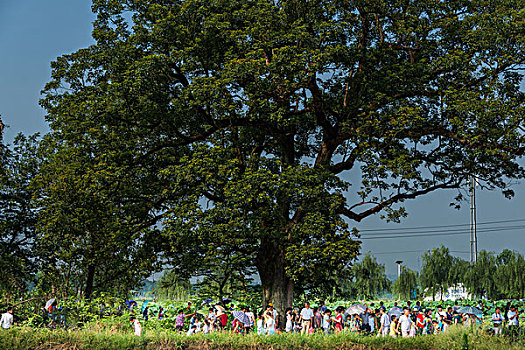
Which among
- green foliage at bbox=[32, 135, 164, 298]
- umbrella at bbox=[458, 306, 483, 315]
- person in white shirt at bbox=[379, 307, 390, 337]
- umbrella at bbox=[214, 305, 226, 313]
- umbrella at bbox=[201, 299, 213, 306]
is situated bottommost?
person in white shirt at bbox=[379, 307, 390, 337]

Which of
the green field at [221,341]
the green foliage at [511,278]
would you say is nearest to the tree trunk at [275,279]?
the green field at [221,341]

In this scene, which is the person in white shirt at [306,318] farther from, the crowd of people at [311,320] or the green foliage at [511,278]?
the green foliage at [511,278]

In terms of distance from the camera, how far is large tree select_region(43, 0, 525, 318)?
1964cm

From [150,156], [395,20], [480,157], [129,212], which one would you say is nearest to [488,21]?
[395,20]

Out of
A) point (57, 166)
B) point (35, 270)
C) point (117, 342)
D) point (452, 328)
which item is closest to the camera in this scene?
point (117, 342)

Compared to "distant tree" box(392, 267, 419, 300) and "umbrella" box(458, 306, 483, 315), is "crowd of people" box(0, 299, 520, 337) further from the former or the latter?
"distant tree" box(392, 267, 419, 300)

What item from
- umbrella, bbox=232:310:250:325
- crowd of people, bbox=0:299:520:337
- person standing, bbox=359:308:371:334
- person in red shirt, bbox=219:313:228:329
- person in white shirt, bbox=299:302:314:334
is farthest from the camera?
person standing, bbox=359:308:371:334

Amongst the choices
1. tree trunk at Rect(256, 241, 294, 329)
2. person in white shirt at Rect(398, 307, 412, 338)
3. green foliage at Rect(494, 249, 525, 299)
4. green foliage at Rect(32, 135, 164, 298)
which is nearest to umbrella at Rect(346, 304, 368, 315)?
tree trunk at Rect(256, 241, 294, 329)

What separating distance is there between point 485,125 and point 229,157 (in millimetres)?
9023

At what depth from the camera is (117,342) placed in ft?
41.2

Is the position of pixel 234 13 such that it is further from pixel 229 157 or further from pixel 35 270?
pixel 35 270

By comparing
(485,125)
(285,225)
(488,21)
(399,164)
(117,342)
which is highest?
(488,21)

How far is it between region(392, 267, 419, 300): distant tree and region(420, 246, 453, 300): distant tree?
0.91 m

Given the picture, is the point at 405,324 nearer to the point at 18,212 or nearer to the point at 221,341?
the point at 221,341
